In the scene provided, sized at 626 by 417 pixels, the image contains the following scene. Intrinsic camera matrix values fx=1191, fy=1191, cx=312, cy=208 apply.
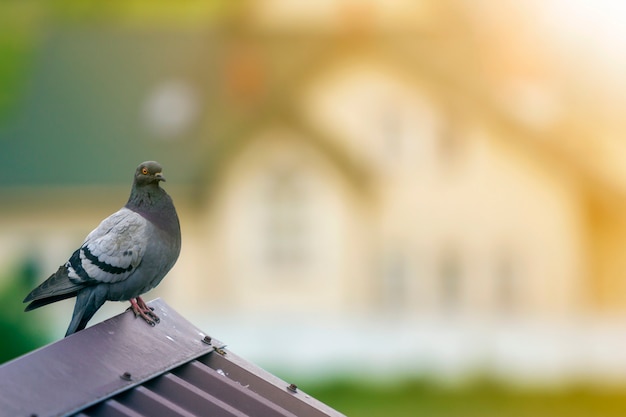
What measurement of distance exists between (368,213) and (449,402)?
5290 mm

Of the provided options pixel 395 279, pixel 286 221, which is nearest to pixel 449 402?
pixel 286 221

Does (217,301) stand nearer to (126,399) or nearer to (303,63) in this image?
(303,63)

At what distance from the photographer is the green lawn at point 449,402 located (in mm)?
17062

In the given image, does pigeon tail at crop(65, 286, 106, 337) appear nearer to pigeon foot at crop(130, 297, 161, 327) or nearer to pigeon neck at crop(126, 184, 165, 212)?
pigeon foot at crop(130, 297, 161, 327)

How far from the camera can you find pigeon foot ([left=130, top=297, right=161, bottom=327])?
141 inches

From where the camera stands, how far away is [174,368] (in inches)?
137

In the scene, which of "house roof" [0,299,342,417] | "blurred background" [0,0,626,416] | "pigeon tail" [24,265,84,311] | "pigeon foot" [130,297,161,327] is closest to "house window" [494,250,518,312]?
"blurred background" [0,0,626,416]

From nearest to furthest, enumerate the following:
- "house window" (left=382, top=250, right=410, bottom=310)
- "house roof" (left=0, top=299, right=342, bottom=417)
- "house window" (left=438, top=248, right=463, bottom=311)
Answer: "house roof" (left=0, top=299, right=342, bottom=417) → "house window" (left=438, top=248, right=463, bottom=311) → "house window" (left=382, top=250, right=410, bottom=310)

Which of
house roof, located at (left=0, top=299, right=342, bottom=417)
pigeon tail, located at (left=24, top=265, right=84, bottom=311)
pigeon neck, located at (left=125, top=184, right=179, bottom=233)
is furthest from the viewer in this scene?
pigeon neck, located at (left=125, top=184, right=179, bottom=233)

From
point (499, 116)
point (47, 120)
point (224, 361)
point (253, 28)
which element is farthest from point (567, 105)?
point (224, 361)

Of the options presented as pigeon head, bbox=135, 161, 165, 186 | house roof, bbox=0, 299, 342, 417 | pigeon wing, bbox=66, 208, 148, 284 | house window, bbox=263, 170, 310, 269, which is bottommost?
house roof, bbox=0, 299, 342, 417

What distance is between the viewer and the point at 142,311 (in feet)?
11.8

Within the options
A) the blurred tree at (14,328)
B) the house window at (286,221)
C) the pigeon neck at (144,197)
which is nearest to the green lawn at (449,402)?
the house window at (286,221)

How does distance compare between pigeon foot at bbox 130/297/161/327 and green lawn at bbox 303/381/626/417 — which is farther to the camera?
green lawn at bbox 303/381/626/417
